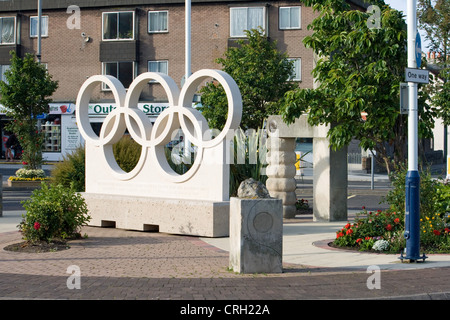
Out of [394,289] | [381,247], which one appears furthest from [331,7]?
[394,289]

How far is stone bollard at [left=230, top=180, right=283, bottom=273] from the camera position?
369 inches

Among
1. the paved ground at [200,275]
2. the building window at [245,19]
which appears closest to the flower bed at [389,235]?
the paved ground at [200,275]

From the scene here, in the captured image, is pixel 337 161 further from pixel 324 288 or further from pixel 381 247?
pixel 324 288

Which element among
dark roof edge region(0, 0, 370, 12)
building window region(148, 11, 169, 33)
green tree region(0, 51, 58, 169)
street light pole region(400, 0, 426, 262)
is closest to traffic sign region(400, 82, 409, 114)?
street light pole region(400, 0, 426, 262)

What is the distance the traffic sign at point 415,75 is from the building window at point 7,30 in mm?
38283

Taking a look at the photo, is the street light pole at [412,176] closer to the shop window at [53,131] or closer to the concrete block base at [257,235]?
the concrete block base at [257,235]

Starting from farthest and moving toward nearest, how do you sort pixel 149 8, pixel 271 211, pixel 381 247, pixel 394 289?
pixel 149 8 → pixel 381 247 → pixel 271 211 → pixel 394 289

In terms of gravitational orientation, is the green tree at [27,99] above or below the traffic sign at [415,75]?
above

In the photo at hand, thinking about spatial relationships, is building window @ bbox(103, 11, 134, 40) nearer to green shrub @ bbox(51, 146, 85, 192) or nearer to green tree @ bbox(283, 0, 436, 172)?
green shrub @ bbox(51, 146, 85, 192)

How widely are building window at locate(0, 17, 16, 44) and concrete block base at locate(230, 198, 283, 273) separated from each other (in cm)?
3842

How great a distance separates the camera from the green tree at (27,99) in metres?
28.0
